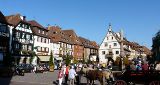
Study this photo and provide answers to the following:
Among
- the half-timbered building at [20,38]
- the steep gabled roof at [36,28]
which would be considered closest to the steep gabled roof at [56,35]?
the steep gabled roof at [36,28]

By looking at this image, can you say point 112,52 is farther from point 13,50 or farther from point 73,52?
point 13,50

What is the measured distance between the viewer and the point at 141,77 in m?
21.3

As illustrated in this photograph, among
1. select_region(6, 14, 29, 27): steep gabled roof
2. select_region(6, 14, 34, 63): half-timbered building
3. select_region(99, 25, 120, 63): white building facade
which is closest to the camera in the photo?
select_region(6, 14, 34, 63): half-timbered building

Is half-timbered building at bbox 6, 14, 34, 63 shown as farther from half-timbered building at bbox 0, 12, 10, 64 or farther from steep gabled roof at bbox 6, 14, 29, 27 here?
half-timbered building at bbox 0, 12, 10, 64

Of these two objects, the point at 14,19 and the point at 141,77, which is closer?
the point at 141,77

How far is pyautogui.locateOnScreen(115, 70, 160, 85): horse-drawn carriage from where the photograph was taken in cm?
2073

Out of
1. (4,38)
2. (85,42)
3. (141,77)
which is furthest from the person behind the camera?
(85,42)

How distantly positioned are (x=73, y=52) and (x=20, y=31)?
119 ft

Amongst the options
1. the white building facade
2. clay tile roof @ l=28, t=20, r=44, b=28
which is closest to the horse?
clay tile roof @ l=28, t=20, r=44, b=28

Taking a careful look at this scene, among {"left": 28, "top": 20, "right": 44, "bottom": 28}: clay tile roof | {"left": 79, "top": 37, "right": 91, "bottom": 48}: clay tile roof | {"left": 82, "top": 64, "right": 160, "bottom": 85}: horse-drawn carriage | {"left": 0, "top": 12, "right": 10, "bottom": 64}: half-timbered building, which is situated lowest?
{"left": 82, "top": 64, "right": 160, "bottom": 85}: horse-drawn carriage

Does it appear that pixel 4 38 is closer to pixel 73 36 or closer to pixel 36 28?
pixel 36 28

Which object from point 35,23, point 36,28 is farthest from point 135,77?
point 35,23

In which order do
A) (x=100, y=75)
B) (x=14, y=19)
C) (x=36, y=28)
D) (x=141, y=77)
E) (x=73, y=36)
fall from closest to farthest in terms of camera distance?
(x=141, y=77) → (x=100, y=75) → (x=14, y=19) → (x=36, y=28) → (x=73, y=36)

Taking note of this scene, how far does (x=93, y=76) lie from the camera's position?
25.0m
